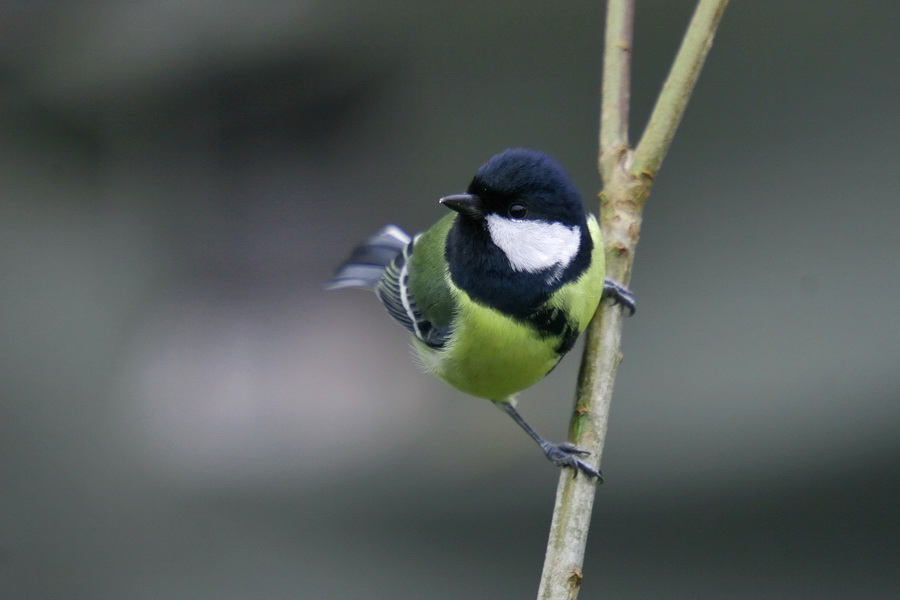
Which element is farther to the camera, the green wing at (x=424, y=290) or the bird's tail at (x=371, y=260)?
the bird's tail at (x=371, y=260)

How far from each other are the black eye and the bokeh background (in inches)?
54.4

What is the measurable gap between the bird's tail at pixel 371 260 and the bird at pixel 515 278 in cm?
52

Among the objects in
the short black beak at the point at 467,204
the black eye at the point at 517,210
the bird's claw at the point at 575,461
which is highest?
the black eye at the point at 517,210

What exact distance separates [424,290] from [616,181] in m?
0.50

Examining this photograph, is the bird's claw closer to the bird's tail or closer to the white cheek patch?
the white cheek patch

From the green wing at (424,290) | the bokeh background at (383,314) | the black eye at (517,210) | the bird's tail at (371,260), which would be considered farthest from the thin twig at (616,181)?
the bokeh background at (383,314)

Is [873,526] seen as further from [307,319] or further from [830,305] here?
[307,319]

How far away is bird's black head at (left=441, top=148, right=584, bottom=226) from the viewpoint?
1685mm

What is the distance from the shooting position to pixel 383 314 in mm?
3693

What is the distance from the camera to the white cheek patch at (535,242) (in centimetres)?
174

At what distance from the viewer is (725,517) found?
295 cm

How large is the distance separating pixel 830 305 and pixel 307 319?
1.83m

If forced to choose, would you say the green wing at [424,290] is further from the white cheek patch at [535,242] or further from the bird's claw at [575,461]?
the bird's claw at [575,461]

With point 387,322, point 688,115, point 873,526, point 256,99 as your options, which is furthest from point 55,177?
point 873,526
